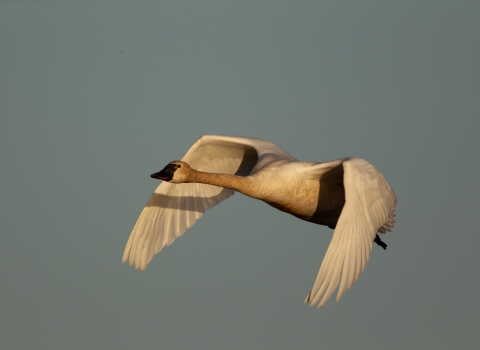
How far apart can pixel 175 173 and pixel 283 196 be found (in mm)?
1629

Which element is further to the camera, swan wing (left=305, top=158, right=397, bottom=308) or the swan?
the swan

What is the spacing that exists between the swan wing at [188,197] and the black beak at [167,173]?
1.90 m

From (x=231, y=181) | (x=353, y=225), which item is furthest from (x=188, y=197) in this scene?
(x=353, y=225)

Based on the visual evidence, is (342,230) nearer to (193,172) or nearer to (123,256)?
(193,172)

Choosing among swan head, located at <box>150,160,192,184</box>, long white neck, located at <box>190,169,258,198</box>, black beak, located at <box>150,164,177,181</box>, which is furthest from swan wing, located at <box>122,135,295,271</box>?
black beak, located at <box>150,164,177,181</box>

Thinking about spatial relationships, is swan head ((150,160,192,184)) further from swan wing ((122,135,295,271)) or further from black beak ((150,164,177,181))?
swan wing ((122,135,295,271))

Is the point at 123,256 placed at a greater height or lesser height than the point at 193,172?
lesser

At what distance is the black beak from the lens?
1488 cm

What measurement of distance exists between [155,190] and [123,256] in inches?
46.6

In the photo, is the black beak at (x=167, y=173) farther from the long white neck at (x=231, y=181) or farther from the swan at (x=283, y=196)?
the long white neck at (x=231, y=181)

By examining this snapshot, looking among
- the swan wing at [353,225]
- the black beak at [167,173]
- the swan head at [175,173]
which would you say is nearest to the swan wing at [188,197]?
the swan head at [175,173]

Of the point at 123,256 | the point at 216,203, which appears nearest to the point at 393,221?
the point at 216,203

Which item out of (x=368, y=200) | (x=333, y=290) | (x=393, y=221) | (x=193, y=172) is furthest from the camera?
(x=393, y=221)

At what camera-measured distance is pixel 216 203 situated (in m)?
17.5
